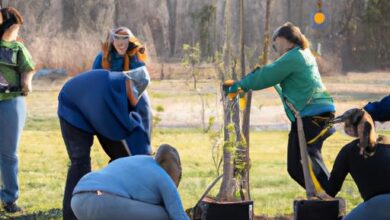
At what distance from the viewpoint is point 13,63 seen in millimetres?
7234

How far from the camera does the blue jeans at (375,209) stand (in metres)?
4.71

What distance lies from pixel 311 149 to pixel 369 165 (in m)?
1.73

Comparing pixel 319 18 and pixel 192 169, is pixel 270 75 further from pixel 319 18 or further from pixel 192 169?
pixel 319 18

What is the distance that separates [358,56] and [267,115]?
30.7ft

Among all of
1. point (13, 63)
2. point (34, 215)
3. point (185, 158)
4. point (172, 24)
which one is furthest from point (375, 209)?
point (172, 24)

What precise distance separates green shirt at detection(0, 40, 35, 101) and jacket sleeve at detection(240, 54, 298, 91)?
1967 millimetres

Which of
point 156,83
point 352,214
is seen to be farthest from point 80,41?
point 352,214

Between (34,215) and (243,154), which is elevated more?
(243,154)

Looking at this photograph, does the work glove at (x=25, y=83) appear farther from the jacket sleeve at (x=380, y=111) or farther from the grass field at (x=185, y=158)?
the jacket sleeve at (x=380, y=111)

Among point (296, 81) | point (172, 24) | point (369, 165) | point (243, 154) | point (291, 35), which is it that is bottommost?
point (243, 154)

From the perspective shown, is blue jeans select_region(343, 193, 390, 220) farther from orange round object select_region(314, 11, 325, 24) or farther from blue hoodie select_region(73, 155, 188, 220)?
orange round object select_region(314, 11, 325, 24)

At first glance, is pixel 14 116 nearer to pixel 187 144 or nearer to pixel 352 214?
pixel 352 214

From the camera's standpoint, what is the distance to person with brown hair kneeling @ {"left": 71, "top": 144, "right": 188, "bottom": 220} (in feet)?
15.1

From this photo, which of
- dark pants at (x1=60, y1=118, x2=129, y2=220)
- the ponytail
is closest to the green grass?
dark pants at (x1=60, y1=118, x2=129, y2=220)
